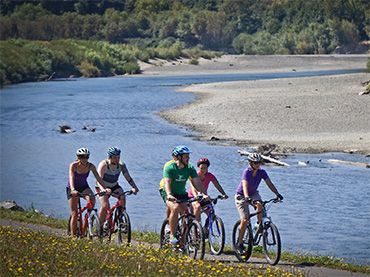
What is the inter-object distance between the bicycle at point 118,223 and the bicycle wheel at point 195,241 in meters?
1.25

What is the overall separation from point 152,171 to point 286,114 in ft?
43.7

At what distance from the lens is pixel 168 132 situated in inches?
1512

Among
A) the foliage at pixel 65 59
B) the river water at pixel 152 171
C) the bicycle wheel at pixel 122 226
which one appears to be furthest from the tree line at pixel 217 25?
the bicycle wheel at pixel 122 226

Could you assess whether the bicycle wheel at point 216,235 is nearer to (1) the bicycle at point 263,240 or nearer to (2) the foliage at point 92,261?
(1) the bicycle at point 263,240

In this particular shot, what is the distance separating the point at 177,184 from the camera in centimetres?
1340

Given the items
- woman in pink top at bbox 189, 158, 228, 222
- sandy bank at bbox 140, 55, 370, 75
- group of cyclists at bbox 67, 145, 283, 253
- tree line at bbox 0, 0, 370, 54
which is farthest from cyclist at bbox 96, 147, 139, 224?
tree line at bbox 0, 0, 370, 54

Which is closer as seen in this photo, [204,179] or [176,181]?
[176,181]

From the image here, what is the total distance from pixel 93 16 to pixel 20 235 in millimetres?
125492

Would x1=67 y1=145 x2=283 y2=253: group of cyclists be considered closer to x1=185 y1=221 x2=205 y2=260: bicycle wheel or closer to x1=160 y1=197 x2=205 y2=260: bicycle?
x1=160 y1=197 x2=205 y2=260: bicycle

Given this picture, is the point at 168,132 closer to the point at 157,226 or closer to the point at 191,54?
the point at 157,226

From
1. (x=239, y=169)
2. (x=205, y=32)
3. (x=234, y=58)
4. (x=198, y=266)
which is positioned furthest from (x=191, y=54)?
(x=198, y=266)

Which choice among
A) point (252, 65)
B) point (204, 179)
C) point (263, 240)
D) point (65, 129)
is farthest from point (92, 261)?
point (252, 65)

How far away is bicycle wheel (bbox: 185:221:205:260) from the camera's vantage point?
511 inches

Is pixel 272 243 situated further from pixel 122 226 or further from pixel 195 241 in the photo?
pixel 122 226
